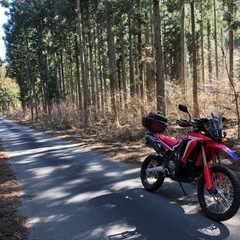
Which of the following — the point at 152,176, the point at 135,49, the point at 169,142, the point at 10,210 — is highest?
the point at 135,49

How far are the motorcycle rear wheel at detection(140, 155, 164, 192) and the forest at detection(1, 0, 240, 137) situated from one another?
4371 millimetres

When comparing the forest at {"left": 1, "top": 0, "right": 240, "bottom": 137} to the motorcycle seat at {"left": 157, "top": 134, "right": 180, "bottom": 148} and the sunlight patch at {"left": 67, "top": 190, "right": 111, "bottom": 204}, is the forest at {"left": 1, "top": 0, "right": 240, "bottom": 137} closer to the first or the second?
the motorcycle seat at {"left": 157, "top": 134, "right": 180, "bottom": 148}

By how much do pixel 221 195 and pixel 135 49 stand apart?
2884 centimetres

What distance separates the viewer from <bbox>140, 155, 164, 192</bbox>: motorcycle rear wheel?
6.56 m

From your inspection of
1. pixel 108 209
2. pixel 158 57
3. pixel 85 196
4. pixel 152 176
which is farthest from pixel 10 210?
Result: pixel 158 57

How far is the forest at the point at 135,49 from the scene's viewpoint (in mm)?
14516

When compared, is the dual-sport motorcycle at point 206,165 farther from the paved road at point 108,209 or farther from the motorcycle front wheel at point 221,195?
the paved road at point 108,209

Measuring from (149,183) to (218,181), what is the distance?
1899mm

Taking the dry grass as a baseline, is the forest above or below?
above

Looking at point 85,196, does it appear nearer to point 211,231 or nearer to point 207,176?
point 207,176

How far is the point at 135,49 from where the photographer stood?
32875mm

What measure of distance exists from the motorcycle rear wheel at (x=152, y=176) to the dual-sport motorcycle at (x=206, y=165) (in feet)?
0.40

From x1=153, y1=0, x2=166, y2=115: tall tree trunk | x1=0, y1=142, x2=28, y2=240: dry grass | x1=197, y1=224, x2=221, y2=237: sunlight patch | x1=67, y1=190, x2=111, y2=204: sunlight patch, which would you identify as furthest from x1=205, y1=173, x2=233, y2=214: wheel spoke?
x1=153, y1=0, x2=166, y2=115: tall tree trunk

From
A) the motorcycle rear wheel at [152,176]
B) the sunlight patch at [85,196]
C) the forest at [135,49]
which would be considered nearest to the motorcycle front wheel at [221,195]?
the motorcycle rear wheel at [152,176]
